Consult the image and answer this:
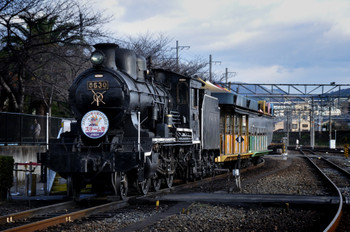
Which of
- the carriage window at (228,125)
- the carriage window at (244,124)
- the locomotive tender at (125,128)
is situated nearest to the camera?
the locomotive tender at (125,128)

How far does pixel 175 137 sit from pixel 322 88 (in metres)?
31.6

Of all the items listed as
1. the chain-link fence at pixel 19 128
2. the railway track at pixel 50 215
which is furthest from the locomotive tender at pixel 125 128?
the chain-link fence at pixel 19 128

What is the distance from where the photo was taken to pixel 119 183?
12.0m

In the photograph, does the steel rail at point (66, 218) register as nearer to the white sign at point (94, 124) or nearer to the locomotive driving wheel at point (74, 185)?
the locomotive driving wheel at point (74, 185)

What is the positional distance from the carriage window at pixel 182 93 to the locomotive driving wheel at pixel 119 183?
14.6 ft

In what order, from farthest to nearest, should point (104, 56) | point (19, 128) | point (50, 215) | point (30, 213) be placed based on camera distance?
point (19, 128) < point (104, 56) < point (50, 215) < point (30, 213)

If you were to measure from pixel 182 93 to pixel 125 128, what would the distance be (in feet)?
12.6

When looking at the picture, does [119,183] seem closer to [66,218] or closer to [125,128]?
[125,128]

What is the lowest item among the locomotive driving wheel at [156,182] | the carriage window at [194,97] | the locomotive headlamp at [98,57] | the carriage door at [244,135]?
the locomotive driving wheel at [156,182]

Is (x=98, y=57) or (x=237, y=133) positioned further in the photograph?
(x=237, y=133)

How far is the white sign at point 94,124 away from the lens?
12320 mm

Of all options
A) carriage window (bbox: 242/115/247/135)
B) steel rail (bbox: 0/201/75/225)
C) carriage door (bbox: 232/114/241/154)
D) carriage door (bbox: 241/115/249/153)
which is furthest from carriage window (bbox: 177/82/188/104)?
carriage window (bbox: 242/115/247/135)

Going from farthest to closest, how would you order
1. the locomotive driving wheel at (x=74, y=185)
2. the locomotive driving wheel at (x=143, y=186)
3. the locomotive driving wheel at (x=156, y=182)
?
the locomotive driving wheel at (x=156, y=182)
the locomotive driving wheel at (x=143, y=186)
the locomotive driving wheel at (x=74, y=185)

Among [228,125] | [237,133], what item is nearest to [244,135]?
[237,133]
